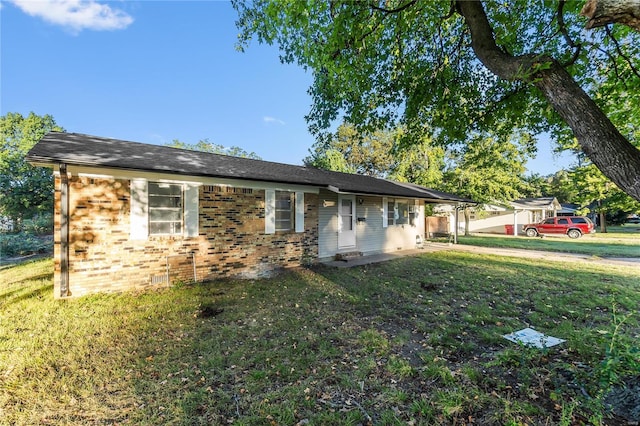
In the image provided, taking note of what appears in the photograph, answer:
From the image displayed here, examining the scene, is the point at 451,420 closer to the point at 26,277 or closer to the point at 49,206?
the point at 26,277

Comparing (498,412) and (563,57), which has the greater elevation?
(563,57)

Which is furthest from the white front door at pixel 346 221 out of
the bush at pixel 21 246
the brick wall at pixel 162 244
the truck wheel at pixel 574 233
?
the truck wheel at pixel 574 233

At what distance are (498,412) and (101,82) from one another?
21.4 metres

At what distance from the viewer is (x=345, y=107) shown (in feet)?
17.6

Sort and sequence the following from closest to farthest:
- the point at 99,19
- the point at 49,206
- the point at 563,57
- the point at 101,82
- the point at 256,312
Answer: the point at 563,57, the point at 256,312, the point at 99,19, the point at 101,82, the point at 49,206

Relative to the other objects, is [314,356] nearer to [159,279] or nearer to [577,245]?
[159,279]

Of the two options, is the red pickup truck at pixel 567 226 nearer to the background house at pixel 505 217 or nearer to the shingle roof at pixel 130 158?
the background house at pixel 505 217

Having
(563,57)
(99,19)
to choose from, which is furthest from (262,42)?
(99,19)

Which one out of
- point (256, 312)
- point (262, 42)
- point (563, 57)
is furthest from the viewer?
point (256, 312)

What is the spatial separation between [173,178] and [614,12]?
25.3 ft

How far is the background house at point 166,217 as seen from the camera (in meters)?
5.92

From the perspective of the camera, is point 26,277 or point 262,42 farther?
point 26,277

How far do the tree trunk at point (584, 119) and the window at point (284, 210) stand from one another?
6922 millimetres

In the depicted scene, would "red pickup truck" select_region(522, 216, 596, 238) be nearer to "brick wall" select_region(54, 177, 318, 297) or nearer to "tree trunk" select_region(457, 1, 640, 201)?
"brick wall" select_region(54, 177, 318, 297)
